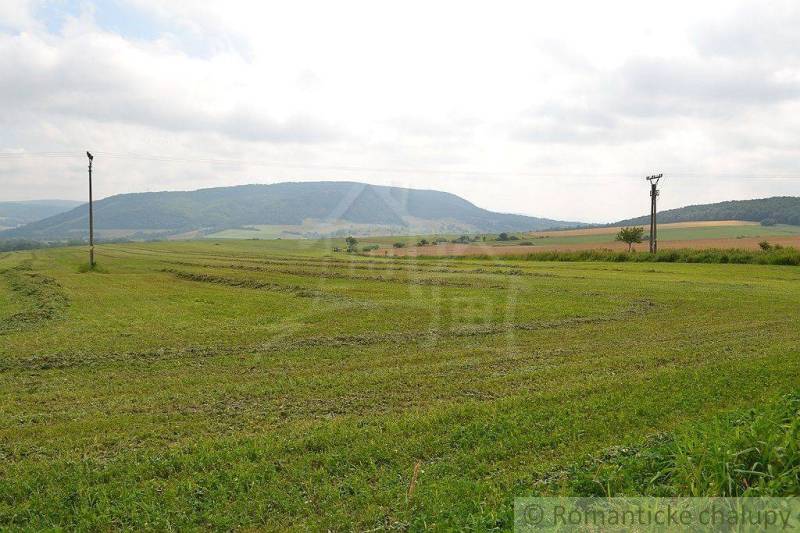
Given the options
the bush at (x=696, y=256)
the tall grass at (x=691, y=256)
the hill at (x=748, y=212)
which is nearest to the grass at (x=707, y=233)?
the hill at (x=748, y=212)

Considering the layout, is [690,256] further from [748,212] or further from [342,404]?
[748,212]

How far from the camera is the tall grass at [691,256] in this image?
57.0m

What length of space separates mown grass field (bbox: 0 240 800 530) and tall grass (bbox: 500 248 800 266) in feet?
133

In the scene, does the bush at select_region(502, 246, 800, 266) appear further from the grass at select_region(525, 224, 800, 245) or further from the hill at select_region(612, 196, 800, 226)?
the hill at select_region(612, 196, 800, 226)

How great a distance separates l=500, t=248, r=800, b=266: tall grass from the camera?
57.0 meters

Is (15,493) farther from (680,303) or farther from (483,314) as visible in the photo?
(680,303)

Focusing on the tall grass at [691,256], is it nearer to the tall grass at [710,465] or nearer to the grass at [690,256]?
the grass at [690,256]

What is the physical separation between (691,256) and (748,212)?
111824 millimetres

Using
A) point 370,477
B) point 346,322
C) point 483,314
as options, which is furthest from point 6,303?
point 370,477

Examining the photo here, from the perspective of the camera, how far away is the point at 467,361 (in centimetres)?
1419

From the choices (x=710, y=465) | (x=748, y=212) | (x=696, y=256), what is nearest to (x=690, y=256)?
(x=696, y=256)

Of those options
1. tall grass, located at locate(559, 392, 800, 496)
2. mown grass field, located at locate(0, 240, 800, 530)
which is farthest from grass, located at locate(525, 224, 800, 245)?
tall grass, located at locate(559, 392, 800, 496)

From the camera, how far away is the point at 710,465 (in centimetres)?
591

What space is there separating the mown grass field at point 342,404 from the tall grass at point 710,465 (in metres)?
0.40
